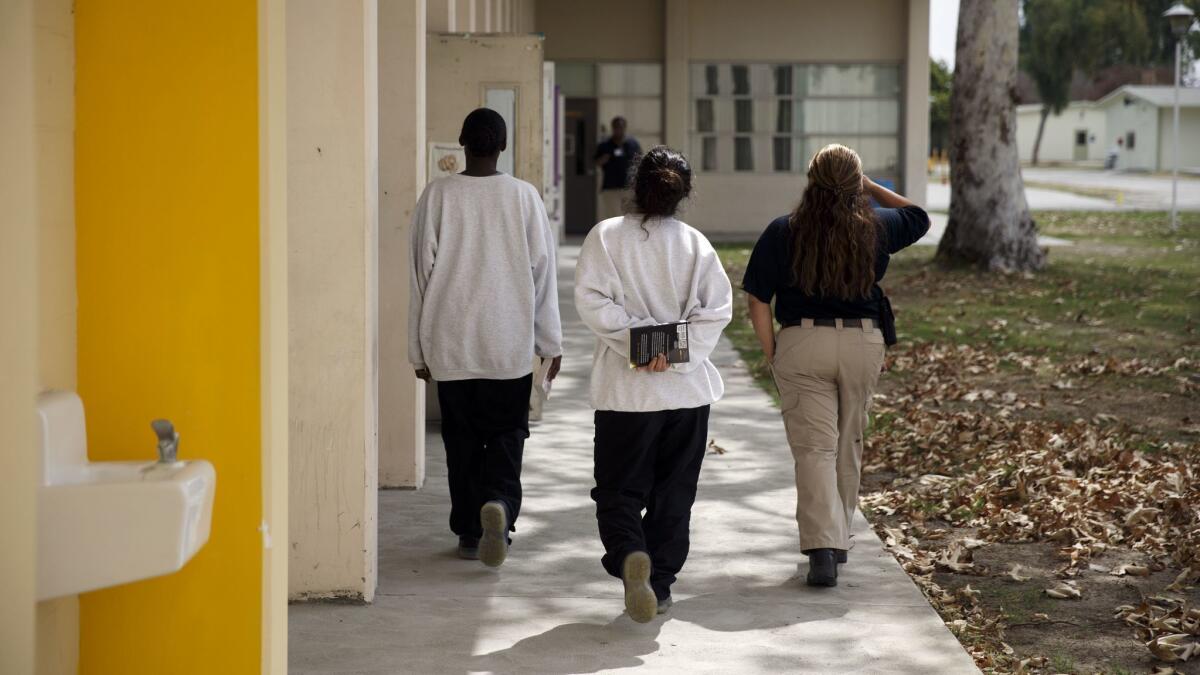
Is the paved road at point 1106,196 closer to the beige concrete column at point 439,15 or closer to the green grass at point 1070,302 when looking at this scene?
the green grass at point 1070,302

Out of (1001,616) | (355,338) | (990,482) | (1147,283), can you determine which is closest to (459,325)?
(355,338)

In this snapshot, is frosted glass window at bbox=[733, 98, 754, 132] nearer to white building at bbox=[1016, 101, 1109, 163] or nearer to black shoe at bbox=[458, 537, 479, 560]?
black shoe at bbox=[458, 537, 479, 560]

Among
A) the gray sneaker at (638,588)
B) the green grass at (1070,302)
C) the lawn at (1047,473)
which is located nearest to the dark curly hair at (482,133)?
the gray sneaker at (638,588)

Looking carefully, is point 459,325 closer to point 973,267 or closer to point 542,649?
point 542,649

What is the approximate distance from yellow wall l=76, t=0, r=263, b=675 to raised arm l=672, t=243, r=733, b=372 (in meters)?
2.18

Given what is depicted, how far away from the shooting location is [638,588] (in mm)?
5254

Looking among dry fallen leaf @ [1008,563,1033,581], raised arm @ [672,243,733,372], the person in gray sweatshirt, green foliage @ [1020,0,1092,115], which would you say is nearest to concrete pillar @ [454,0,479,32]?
the person in gray sweatshirt

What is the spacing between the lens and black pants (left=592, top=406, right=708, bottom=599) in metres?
5.47

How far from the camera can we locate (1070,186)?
2160 inches

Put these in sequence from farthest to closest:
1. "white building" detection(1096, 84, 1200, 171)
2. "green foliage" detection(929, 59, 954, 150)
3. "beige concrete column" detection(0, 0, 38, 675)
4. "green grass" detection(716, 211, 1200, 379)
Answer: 1. "white building" detection(1096, 84, 1200, 171)
2. "green foliage" detection(929, 59, 954, 150)
3. "green grass" detection(716, 211, 1200, 379)
4. "beige concrete column" detection(0, 0, 38, 675)

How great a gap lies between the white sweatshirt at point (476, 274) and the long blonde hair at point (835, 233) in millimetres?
1116

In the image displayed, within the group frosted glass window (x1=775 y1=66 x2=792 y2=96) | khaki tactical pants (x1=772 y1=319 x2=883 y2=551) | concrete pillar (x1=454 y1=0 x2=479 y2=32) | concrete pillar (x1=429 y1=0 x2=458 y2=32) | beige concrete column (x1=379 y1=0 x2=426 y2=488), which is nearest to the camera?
khaki tactical pants (x1=772 y1=319 x2=883 y2=551)

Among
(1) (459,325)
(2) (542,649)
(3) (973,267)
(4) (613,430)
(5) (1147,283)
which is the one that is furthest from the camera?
(3) (973,267)

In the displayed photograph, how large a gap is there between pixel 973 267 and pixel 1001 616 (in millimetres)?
14495
